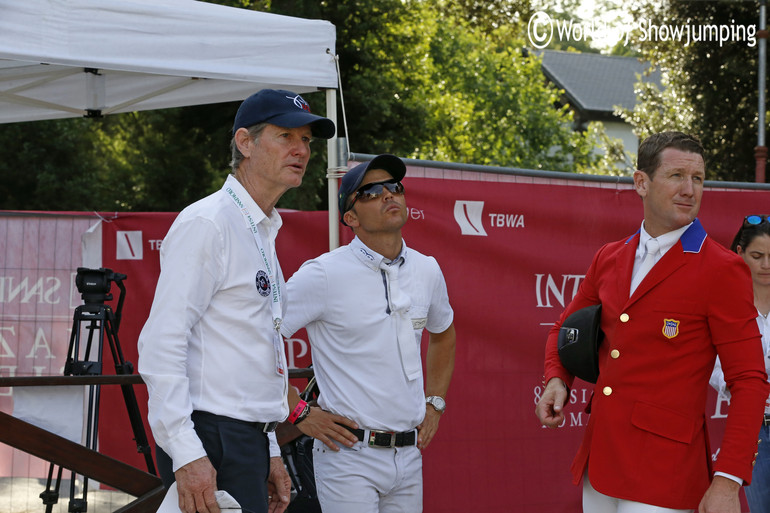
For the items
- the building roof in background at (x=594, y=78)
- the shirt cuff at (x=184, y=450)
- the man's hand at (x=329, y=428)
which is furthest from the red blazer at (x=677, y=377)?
the building roof in background at (x=594, y=78)

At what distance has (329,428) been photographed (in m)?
3.61

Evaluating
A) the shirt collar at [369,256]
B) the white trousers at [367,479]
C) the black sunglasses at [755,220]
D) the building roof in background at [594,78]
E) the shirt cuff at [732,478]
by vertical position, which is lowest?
the white trousers at [367,479]

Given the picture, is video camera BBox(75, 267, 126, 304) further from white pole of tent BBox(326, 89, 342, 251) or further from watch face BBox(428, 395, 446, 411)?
watch face BBox(428, 395, 446, 411)

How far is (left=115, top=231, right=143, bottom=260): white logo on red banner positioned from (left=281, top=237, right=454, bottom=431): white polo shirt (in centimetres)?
273

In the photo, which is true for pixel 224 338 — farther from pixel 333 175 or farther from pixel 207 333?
pixel 333 175

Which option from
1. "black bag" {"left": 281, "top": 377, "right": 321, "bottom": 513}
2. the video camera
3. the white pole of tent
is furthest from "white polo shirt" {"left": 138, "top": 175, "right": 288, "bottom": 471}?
the video camera

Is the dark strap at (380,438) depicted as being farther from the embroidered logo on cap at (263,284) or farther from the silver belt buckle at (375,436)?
the embroidered logo on cap at (263,284)

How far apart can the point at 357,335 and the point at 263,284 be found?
1.01 metres

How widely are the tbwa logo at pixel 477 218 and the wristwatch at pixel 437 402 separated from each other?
1.56 meters

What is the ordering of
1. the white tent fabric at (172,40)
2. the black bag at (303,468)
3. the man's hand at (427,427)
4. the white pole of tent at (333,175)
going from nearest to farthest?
the man's hand at (427,427) → the black bag at (303,468) → the white tent fabric at (172,40) → the white pole of tent at (333,175)

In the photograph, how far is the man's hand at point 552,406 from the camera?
10.5ft

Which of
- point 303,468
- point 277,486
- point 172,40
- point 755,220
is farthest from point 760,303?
point 172,40

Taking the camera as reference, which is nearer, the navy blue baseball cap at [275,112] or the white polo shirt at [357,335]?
the navy blue baseball cap at [275,112]

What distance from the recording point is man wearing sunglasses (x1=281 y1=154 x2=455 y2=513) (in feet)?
11.8
